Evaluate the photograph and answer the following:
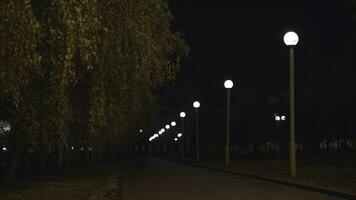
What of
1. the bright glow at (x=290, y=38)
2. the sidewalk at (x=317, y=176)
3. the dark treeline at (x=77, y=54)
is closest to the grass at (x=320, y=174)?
the sidewalk at (x=317, y=176)

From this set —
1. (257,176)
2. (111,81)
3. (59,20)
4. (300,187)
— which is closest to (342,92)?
(257,176)

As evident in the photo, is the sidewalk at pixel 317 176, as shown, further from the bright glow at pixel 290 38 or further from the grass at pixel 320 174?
the bright glow at pixel 290 38

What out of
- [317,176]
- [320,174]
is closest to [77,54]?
[317,176]

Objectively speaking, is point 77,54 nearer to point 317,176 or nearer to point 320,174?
point 317,176

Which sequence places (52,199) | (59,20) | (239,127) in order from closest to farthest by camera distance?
(59,20) < (52,199) < (239,127)

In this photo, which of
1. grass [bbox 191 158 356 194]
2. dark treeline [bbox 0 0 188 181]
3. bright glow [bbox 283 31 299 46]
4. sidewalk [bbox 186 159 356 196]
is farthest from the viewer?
bright glow [bbox 283 31 299 46]

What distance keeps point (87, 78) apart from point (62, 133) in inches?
54.7

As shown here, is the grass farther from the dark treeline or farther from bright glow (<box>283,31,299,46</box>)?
the dark treeline

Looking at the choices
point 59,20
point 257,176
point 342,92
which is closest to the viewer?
point 59,20

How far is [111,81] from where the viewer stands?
16.0m

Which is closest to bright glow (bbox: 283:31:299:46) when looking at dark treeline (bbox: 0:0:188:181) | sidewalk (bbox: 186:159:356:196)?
sidewalk (bbox: 186:159:356:196)

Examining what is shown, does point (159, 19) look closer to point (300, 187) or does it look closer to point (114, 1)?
point (114, 1)

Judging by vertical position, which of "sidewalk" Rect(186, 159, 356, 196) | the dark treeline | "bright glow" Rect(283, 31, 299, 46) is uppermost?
"bright glow" Rect(283, 31, 299, 46)

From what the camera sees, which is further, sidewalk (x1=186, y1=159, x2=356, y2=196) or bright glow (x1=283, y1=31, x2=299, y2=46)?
bright glow (x1=283, y1=31, x2=299, y2=46)
